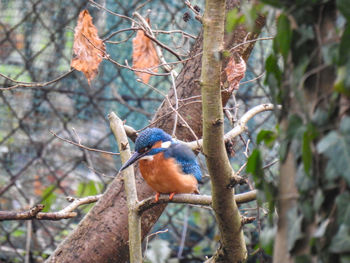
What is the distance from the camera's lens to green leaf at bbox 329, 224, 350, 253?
32.5 inches

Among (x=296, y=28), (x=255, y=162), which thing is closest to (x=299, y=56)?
(x=296, y=28)

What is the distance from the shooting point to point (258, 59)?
3369 millimetres

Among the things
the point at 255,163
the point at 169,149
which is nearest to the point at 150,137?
the point at 169,149

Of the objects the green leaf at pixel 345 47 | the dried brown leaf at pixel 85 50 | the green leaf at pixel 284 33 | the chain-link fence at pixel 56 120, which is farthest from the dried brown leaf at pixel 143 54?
the green leaf at pixel 345 47

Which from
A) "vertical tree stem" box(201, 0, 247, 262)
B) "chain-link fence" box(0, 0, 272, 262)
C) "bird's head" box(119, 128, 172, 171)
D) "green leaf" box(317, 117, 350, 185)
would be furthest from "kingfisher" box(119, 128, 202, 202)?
"green leaf" box(317, 117, 350, 185)

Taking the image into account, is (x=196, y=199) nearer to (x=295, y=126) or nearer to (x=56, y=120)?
(x=295, y=126)

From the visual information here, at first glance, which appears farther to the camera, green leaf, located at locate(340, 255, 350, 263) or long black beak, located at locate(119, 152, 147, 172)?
long black beak, located at locate(119, 152, 147, 172)

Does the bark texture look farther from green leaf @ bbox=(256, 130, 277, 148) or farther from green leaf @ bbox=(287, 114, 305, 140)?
green leaf @ bbox=(287, 114, 305, 140)

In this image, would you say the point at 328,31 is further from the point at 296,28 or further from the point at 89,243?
the point at 89,243

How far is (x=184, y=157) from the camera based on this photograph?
8.47ft

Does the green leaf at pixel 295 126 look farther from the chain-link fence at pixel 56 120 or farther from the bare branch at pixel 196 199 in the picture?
the chain-link fence at pixel 56 120

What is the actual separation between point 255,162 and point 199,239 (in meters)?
2.77

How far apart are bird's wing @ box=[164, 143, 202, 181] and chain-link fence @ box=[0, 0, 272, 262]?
0.89 meters

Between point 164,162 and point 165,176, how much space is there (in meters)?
0.17
